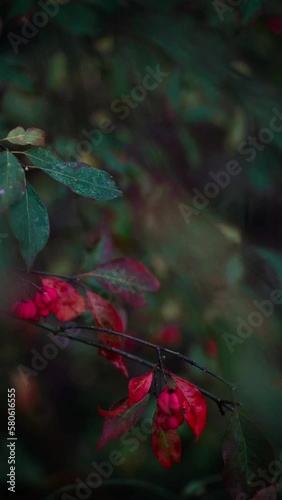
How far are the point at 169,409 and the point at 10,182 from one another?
33 centimetres

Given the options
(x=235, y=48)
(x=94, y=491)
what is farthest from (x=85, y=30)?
(x=94, y=491)

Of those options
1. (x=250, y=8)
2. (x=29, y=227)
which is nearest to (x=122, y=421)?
(x=29, y=227)

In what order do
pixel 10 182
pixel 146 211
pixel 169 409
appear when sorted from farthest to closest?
pixel 146 211
pixel 169 409
pixel 10 182

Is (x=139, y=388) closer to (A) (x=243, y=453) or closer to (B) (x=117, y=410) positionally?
(B) (x=117, y=410)

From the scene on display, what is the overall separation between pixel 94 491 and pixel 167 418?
3.87 feet

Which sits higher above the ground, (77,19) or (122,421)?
(77,19)

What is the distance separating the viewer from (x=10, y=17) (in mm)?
1033

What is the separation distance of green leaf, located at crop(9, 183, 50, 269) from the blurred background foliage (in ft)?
1.37

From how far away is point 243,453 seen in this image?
0.68 metres

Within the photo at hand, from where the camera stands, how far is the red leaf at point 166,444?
71cm

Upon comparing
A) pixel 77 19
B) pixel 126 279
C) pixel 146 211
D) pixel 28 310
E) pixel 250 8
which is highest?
pixel 250 8

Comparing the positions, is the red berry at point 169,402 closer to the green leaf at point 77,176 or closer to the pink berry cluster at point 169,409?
the pink berry cluster at point 169,409

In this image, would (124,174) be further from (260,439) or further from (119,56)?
(260,439)

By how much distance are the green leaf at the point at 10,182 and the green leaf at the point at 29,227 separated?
0.03 m
